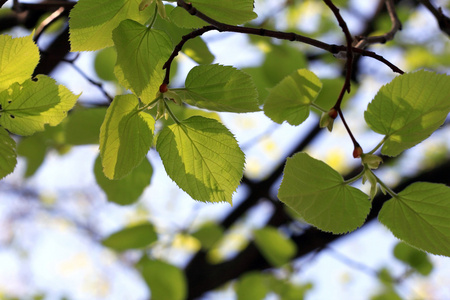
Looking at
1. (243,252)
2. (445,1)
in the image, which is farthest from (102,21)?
(445,1)

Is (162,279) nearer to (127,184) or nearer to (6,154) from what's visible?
(127,184)

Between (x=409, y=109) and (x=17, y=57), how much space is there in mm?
333

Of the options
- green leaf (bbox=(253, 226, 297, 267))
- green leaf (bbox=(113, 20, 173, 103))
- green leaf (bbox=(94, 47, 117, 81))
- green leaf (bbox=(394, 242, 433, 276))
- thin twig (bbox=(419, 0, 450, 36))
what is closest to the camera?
green leaf (bbox=(113, 20, 173, 103))

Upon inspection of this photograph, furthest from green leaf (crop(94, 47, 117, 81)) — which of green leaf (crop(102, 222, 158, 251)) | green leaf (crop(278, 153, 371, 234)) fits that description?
green leaf (crop(278, 153, 371, 234))

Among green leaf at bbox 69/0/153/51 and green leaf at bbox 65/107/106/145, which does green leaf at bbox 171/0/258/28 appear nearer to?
green leaf at bbox 69/0/153/51

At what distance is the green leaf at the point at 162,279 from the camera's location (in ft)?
2.77

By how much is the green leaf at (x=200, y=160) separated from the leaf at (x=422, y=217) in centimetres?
16

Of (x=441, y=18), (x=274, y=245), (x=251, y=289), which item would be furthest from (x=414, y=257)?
(x=441, y=18)

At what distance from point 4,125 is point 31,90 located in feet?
0.16

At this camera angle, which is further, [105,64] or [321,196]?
[105,64]

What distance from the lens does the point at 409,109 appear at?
341mm

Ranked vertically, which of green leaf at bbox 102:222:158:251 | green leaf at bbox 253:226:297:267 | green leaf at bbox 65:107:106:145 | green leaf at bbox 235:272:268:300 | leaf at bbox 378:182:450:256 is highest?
leaf at bbox 378:182:450:256

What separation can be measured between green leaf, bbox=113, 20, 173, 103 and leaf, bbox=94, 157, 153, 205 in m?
0.24

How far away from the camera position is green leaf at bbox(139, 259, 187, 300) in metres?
0.85
